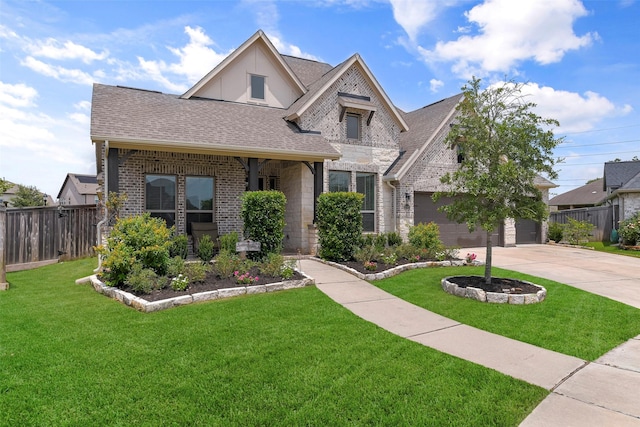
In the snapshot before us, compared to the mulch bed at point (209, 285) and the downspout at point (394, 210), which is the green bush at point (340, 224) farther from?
the downspout at point (394, 210)

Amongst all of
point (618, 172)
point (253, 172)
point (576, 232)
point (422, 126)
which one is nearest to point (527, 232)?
point (576, 232)

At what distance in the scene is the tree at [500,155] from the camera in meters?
7.12

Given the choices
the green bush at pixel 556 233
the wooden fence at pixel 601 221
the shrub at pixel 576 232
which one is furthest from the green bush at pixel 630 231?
the wooden fence at pixel 601 221

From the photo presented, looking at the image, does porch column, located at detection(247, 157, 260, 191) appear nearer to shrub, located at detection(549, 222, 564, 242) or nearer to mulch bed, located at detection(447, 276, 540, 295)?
mulch bed, located at detection(447, 276, 540, 295)

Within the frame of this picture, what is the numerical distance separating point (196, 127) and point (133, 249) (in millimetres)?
5056

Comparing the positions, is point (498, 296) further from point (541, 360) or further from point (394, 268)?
point (394, 268)

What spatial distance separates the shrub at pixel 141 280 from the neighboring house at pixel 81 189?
31.5 m

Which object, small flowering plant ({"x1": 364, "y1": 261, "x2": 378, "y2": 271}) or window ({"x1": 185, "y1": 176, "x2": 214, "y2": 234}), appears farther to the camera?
window ({"x1": 185, "y1": 176, "x2": 214, "y2": 234})

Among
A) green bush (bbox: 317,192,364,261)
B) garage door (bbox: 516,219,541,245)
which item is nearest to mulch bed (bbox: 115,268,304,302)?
green bush (bbox: 317,192,364,261)

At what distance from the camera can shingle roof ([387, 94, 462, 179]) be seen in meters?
14.8

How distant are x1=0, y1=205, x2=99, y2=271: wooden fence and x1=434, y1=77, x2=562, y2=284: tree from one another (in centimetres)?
1156

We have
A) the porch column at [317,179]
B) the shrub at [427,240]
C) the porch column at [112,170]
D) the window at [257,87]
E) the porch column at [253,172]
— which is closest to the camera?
the porch column at [112,170]

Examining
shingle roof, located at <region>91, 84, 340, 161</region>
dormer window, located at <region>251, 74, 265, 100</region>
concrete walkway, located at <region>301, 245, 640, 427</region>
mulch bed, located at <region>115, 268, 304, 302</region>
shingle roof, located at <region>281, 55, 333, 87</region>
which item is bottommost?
concrete walkway, located at <region>301, 245, 640, 427</region>

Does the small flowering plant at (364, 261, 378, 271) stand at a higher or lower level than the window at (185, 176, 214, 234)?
lower
